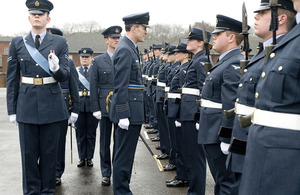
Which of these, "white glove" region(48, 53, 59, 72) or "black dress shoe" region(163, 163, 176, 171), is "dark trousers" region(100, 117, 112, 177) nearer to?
"black dress shoe" region(163, 163, 176, 171)

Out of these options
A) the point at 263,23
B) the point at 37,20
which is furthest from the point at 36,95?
the point at 263,23

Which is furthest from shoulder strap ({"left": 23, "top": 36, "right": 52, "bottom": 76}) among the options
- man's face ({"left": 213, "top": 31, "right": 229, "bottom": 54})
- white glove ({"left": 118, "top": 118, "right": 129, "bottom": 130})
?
man's face ({"left": 213, "top": 31, "right": 229, "bottom": 54})

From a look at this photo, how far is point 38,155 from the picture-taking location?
4.66m

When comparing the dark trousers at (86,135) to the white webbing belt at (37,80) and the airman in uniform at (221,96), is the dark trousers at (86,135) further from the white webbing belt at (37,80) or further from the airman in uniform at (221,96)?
the airman in uniform at (221,96)

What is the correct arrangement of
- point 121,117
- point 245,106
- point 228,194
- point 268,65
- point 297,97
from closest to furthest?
point 297,97, point 268,65, point 245,106, point 228,194, point 121,117

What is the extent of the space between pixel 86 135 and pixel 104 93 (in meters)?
1.27

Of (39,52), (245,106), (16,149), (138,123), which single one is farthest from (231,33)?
(16,149)

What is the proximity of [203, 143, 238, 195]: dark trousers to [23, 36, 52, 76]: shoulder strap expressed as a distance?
2158 mm

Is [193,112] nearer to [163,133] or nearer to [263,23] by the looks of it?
[263,23]

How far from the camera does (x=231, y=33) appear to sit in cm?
409

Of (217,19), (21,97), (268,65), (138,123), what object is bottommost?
(138,123)

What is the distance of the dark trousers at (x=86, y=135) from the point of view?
23.3 feet

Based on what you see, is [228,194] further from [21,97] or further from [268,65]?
[21,97]

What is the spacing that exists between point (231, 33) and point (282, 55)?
186 centimetres
